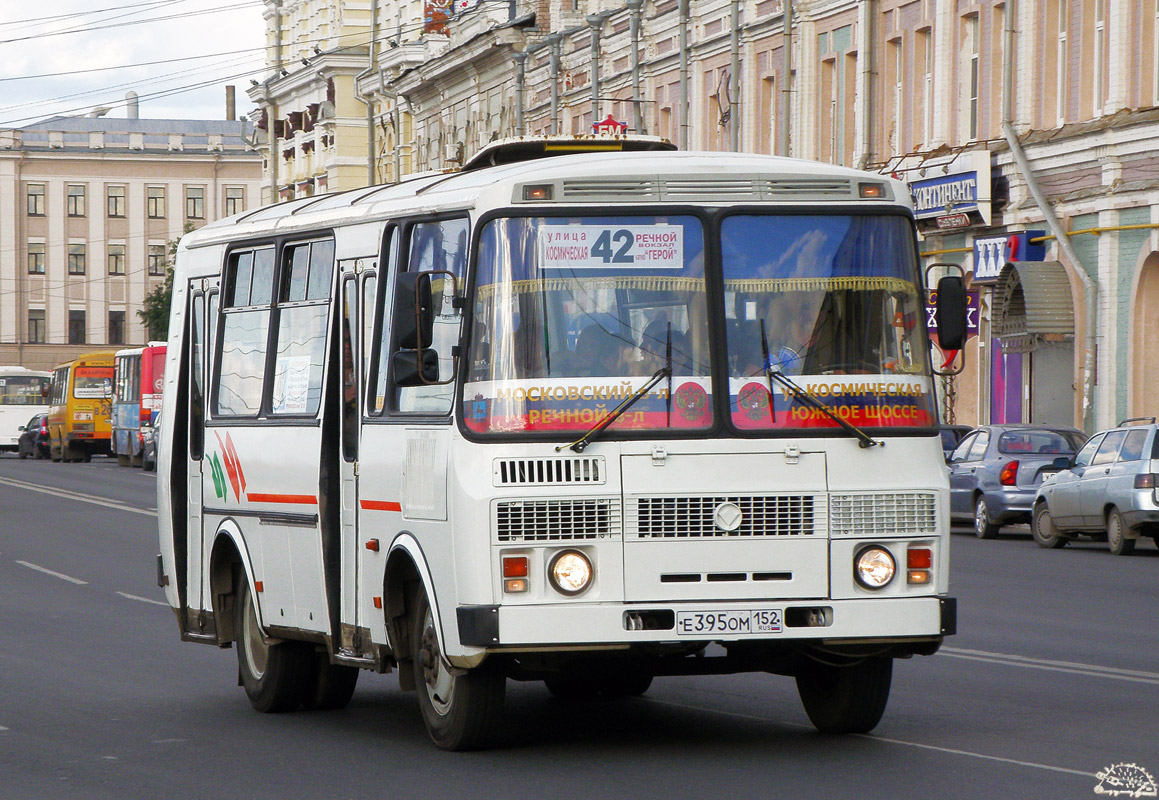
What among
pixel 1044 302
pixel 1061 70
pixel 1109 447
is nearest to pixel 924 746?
pixel 1109 447

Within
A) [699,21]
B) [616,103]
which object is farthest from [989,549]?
[616,103]

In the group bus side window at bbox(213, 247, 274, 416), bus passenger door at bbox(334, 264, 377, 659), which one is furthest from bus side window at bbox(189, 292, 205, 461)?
bus passenger door at bbox(334, 264, 377, 659)

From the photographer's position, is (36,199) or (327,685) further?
(36,199)

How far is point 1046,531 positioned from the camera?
2728cm

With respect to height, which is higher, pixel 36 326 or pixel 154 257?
pixel 154 257

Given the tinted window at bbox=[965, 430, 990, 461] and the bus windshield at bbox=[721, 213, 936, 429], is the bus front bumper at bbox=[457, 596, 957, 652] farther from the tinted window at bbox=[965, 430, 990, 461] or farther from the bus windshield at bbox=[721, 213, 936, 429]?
the tinted window at bbox=[965, 430, 990, 461]

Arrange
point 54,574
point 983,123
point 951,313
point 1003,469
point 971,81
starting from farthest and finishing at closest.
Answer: point 971,81, point 983,123, point 1003,469, point 54,574, point 951,313

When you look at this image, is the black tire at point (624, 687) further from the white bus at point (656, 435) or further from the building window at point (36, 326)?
the building window at point (36, 326)

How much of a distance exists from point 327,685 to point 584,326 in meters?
3.39

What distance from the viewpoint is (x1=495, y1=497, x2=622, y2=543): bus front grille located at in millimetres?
9266

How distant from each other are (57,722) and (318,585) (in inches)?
62.0

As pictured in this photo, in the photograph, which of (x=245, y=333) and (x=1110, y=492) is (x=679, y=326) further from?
(x=1110, y=492)

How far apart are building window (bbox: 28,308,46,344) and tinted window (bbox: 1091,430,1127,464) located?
9891cm

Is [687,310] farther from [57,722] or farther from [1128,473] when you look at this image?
[1128,473]
